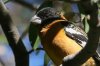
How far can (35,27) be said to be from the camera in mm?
3707

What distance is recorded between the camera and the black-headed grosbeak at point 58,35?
3.31 metres

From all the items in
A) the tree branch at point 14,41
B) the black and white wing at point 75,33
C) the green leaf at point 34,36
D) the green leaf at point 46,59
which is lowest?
the green leaf at point 46,59

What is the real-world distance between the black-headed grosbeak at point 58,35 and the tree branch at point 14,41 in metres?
0.45

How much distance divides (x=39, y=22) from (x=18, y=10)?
90 centimetres

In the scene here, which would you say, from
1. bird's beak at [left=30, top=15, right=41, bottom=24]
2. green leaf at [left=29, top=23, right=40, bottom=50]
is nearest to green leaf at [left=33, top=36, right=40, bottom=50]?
green leaf at [left=29, top=23, right=40, bottom=50]

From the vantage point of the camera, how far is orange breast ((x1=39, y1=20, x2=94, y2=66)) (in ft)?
10.8

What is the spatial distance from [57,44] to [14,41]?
530 mm

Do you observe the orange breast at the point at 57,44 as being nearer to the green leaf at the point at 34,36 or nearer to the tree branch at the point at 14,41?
the green leaf at the point at 34,36

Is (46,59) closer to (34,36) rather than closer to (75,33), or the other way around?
(34,36)

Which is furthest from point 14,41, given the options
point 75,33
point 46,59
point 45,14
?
point 45,14

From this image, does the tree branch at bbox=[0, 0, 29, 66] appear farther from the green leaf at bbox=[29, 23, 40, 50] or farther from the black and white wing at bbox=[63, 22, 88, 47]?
the black and white wing at bbox=[63, 22, 88, 47]

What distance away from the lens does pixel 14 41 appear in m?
3.00

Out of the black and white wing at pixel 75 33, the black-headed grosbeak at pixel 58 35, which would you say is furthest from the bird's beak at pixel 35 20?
the black and white wing at pixel 75 33

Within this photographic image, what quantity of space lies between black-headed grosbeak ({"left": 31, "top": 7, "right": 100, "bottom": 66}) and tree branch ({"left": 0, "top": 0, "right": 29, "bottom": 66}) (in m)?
0.45
